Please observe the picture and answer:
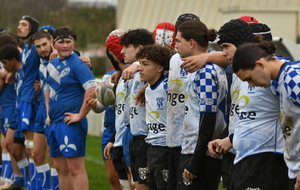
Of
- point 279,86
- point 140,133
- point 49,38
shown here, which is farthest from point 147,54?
point 49,38

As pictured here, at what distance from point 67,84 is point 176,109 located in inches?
90.2

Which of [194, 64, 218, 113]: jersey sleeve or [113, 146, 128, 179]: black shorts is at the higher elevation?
[194, 64, 218, 113]: jersey sleeve

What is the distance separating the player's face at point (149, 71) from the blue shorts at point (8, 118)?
458 centimetres

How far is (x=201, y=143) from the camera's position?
4527 millimetres

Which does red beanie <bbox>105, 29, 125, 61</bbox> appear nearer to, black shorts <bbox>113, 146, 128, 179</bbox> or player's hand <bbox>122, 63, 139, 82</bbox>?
player's hand <bbox>122, 63, 139, 82</bbox>

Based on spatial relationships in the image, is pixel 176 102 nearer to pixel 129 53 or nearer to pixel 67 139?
pixel 129 53

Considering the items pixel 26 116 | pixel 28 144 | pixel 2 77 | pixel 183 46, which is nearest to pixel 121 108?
pixel 183 46

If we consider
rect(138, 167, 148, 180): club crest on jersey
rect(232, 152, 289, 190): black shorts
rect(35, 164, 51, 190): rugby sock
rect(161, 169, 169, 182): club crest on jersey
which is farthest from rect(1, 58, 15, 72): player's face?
rect(232, 152, 289, 190): black shorts

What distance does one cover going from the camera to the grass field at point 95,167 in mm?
9281

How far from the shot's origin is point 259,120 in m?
4.09

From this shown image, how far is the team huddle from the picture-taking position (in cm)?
398

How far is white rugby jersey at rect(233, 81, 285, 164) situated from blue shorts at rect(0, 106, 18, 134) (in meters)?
5.93

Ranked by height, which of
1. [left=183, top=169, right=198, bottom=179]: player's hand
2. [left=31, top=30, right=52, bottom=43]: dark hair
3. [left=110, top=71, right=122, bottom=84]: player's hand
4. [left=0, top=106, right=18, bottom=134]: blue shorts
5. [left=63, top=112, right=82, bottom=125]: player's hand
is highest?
[left=31, top=30, right=52, bottom=43]: dark hair

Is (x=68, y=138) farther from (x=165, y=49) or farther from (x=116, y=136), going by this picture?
(x=165, y=49)
